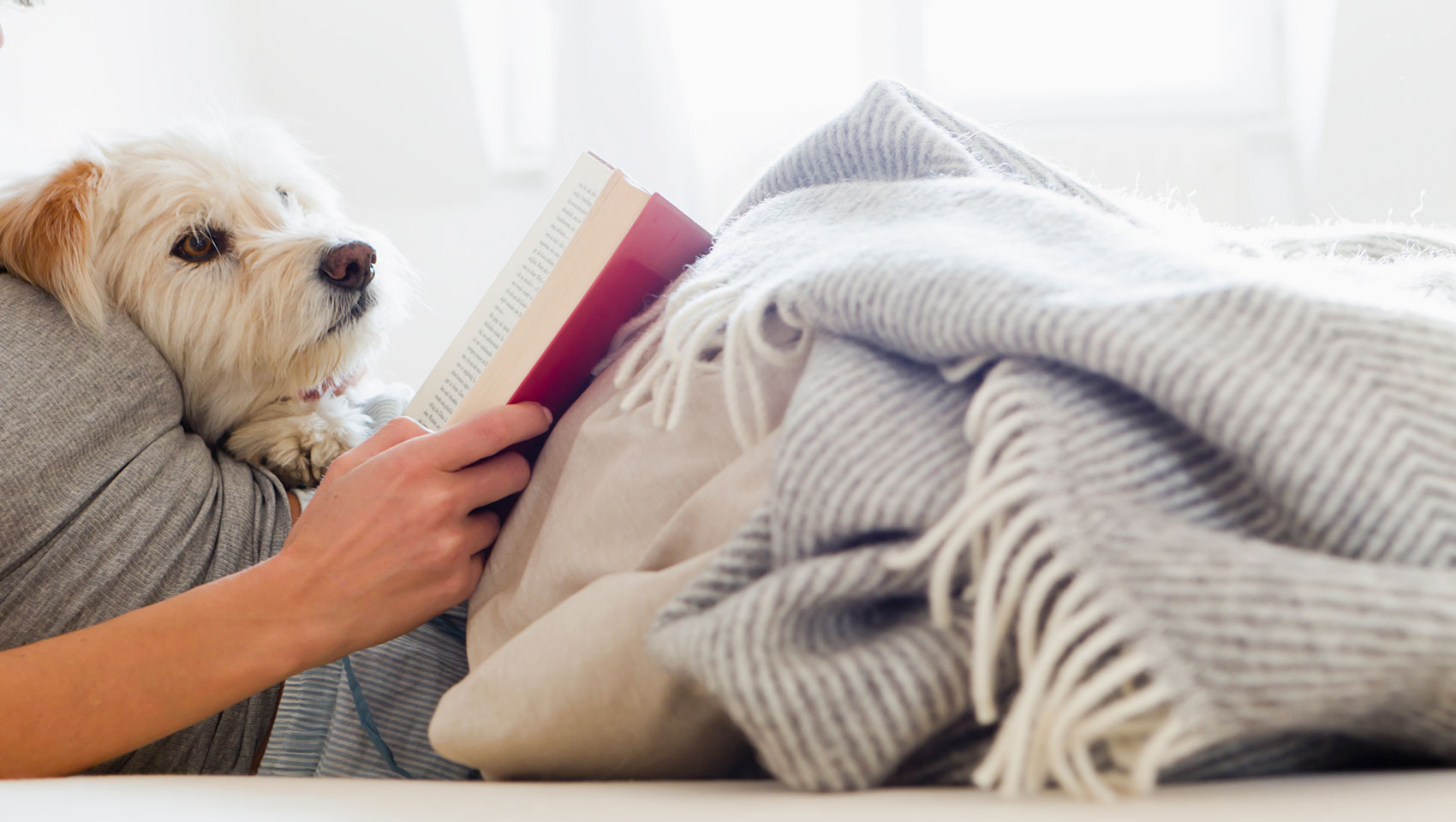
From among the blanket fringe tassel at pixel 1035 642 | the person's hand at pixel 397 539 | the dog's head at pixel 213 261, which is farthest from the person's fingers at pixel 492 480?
the dog's head at pixel 213 261

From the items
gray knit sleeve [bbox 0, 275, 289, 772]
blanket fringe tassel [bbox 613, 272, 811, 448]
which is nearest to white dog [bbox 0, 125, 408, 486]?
gray knit sleeve [bbox 0, 275, 289, 772]

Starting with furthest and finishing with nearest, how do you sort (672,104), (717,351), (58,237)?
(672,104) < (58,237) < (717,351)

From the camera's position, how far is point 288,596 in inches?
22.6

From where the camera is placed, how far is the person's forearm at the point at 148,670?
0.53 m

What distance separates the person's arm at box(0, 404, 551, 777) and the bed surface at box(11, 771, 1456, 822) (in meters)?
0.08

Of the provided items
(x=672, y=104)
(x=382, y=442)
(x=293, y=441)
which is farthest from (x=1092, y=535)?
(x=672, y=104)

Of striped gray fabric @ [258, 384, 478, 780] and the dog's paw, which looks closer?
striped gray fabric @ [258, 384, 478, 780]

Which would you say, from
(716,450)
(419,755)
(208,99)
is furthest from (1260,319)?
(208,99)

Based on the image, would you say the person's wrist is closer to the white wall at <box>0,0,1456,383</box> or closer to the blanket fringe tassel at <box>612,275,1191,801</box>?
the blanket fringe tassel at <box>612,275,1191,801</box>

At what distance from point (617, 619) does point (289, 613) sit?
11.7 inches

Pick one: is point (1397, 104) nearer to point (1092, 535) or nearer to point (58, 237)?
point (1092, 535)

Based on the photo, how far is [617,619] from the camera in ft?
1.28

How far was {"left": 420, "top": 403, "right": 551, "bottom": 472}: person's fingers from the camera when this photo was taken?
58 cm

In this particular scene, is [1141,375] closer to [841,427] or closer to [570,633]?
[841,427]
